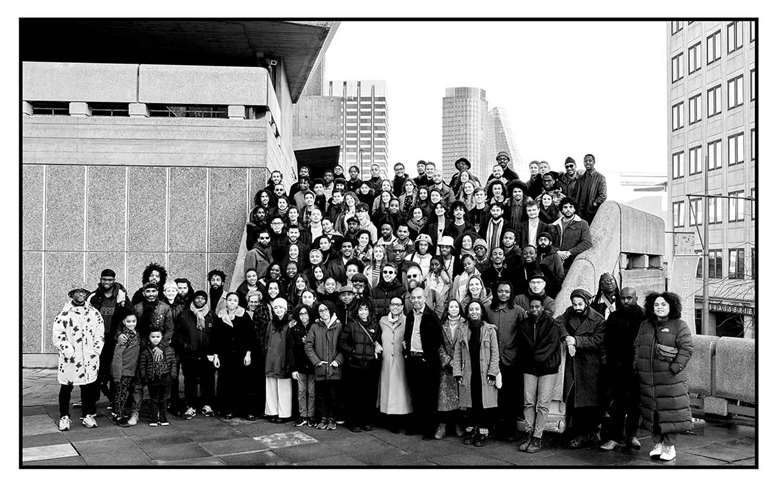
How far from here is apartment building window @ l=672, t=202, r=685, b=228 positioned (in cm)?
4693

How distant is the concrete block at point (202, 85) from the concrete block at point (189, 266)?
2.82 metres

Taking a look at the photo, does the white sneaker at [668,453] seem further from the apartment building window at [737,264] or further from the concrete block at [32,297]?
the apartment building window at [737,264]

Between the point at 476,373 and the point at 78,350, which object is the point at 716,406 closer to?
the point at 476,373

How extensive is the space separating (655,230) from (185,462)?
774 centimetres

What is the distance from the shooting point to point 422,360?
7.80 meters

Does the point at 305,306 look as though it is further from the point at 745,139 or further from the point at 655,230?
the point at 745,139

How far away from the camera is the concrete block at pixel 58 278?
→ 41.4ft

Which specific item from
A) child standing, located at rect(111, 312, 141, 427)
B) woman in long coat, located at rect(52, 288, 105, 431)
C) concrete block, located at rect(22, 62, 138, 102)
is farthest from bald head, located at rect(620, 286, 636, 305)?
concrete block, located at rect(22, 62, 138, 102)

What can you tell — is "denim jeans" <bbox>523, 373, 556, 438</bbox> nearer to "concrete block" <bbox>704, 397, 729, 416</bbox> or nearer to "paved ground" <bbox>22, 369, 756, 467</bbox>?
"paved ground" <bbox>22, 369, 756, 467</bbox>

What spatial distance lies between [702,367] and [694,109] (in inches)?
1493

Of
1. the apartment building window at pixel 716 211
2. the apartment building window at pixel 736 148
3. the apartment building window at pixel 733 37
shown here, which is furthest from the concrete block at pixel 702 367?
the apartment building window at pixel 716 211

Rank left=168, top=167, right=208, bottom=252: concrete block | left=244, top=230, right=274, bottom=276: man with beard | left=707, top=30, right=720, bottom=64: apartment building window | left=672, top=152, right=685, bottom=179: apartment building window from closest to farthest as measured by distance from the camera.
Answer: left=244, top=230, right=274, bottom=276: man with beard
left=168, top=167, right=208, bottom=252: concrete block
left=707, top=30, right=720, bottom=64: apartment building window
left=672, top=152, right=685, bottom=179: apartment building window

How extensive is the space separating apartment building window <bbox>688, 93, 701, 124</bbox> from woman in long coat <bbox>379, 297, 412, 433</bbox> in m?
39.4

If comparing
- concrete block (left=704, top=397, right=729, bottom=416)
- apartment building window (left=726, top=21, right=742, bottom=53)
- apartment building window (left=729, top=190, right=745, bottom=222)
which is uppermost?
apartment building window (left=726, top=21, right=742, bottom=53)
